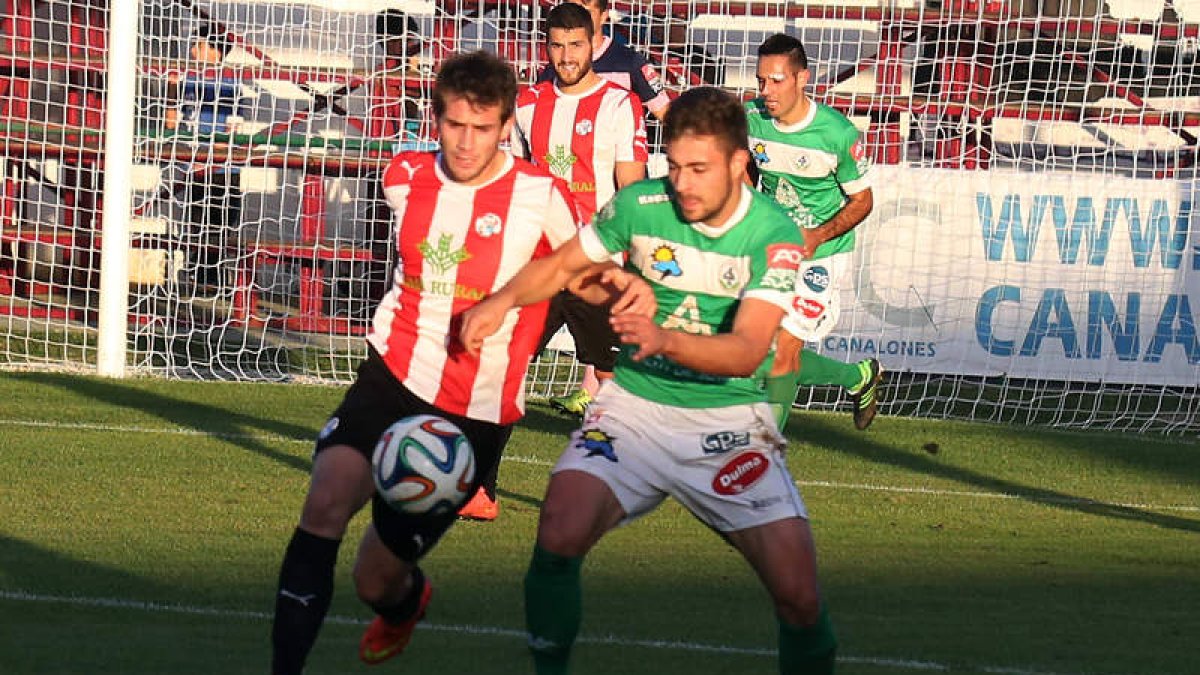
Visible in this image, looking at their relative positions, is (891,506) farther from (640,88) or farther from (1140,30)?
(1140,30)

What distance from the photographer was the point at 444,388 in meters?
5.80

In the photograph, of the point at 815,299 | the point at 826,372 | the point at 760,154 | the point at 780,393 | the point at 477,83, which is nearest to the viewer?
the point at 477,83

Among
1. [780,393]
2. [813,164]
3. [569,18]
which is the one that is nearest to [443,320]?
[780,393]

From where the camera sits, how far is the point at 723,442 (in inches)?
212

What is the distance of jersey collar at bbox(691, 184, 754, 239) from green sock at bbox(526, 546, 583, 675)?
94 centimetres

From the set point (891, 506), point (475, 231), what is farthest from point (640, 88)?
point (475, 231)

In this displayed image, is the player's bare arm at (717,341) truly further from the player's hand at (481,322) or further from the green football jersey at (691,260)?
the player's hand at (481,322)

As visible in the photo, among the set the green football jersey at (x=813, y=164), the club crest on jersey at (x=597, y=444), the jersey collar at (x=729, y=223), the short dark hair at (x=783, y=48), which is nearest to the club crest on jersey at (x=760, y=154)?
the green football jersey at (x=813, y=164)

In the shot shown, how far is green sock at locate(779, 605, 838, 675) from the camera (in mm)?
5273

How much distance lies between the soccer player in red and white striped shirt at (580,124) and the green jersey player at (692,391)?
3.88 m

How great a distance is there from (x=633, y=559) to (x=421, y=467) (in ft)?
9.28

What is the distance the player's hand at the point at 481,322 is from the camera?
5.36m

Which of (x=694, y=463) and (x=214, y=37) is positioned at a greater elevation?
(x=214, y=37)

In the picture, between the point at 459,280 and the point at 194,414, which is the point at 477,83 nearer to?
the point at 459,280
